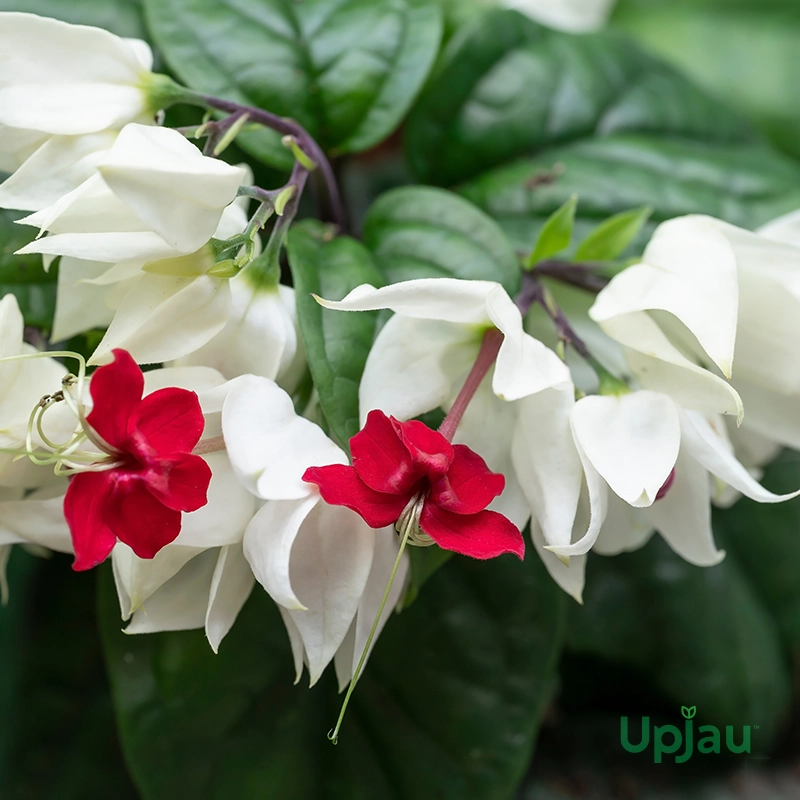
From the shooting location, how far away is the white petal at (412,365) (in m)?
0.33

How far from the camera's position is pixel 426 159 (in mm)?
585

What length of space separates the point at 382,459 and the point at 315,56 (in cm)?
30

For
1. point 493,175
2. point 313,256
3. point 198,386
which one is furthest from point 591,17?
point 198,386

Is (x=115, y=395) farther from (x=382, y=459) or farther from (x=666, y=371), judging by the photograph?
(x=666, y=371)

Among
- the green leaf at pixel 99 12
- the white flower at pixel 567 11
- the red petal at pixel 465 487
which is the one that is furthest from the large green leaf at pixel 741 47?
the red petal at pixel 465 487

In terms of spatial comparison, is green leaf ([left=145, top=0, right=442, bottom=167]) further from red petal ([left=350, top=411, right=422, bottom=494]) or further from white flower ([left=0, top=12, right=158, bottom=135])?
red petal ([left=350, top=411, right=422, bottom=494])

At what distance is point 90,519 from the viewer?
28 centimetres

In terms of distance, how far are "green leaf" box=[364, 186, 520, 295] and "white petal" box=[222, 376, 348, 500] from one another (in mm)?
126

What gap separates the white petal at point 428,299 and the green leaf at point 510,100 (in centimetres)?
29

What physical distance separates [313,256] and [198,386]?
4.1 inches

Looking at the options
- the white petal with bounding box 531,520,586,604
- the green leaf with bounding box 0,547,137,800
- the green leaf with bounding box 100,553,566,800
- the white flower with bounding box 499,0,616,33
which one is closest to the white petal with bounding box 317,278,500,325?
the white petal with bounding box 531,520,586,604

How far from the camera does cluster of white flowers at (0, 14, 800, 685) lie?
0.29m

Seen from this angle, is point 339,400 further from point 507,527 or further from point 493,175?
point 493,175

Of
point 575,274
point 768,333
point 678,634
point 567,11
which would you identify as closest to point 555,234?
point 575,274
